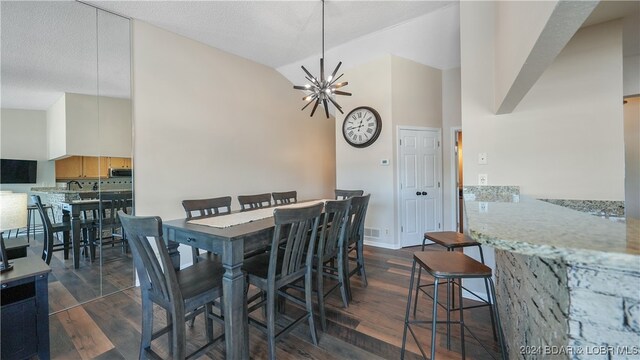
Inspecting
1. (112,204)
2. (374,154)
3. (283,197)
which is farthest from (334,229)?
(112,204)

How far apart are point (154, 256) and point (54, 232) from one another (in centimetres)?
183

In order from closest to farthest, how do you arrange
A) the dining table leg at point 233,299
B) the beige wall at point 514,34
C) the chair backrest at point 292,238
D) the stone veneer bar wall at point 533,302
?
the stone veneer bar wall at point 533,302 → the beige wall at point 514,34 → the dining table leg at point 233,299 → the chair backrest at point 292,238

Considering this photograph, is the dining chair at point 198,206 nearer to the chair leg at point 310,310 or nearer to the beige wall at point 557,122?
the chair leg at point 310,310

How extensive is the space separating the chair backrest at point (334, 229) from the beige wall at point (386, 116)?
178cm

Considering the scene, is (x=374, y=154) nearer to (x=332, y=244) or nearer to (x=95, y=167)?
(x=332, y=244)

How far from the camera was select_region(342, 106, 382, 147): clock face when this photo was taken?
13.1 feet

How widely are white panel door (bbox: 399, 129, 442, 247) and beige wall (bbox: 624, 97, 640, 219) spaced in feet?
7.06

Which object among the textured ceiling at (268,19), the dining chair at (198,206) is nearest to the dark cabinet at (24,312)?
the dining chair at (198,206)

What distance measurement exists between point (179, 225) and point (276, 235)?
2.59ft

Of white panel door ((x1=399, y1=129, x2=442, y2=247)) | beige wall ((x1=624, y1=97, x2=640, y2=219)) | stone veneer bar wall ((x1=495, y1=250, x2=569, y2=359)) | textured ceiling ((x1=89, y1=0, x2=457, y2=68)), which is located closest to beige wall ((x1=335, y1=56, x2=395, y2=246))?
white panel door ((x1=399, y1=129, x2=442, y2=247))

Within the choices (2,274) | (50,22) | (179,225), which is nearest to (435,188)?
(179,225)

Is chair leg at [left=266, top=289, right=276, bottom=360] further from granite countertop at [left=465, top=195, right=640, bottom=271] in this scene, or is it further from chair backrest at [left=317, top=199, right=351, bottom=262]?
granite countertop at [left=465, top=195, right=640, bottom=271]

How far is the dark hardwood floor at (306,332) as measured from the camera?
1.68 metres

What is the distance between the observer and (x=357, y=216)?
2.61m
